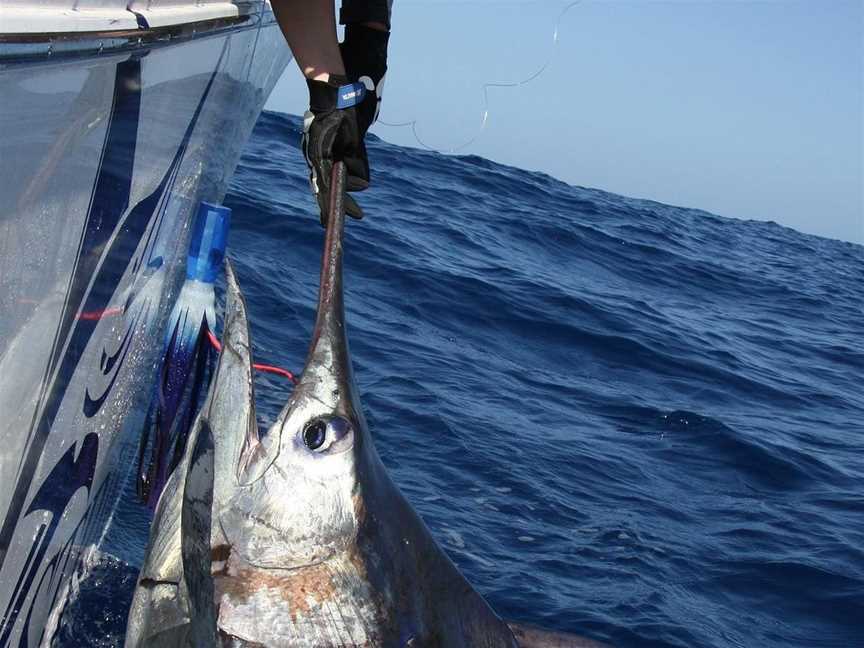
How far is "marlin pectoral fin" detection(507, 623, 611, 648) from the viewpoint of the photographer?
1.94 m

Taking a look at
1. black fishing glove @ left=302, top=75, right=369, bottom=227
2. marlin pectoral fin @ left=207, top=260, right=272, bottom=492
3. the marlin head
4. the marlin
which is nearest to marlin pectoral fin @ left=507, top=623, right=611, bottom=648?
the marlin

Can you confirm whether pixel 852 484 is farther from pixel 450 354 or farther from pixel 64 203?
pixel 64 203

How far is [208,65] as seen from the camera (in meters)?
2.59

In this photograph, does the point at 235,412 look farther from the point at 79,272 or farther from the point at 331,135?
the point at 331,135

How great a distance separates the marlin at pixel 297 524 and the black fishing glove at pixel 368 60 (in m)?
0.56

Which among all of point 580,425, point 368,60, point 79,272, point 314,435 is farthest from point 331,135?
point 580,425

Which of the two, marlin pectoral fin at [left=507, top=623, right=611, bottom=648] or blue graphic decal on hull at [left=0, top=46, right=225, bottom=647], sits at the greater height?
blue graphic decal on hull at [left=0, top=46, right=225, bottom=647]

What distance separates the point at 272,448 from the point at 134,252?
0.92 metres

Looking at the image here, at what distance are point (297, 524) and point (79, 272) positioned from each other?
653 mm

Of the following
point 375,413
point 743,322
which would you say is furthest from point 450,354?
point 743,322

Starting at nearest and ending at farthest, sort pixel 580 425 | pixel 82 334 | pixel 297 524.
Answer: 1. pixel 297 524
2. pixel 82 334
3. pixel 580 425

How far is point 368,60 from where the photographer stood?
216cm

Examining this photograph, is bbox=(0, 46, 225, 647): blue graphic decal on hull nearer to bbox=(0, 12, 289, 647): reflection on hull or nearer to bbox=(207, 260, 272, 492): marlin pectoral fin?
bbox=(0, 12, 289, 647): reflection on hull

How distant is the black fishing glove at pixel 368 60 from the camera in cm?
211
